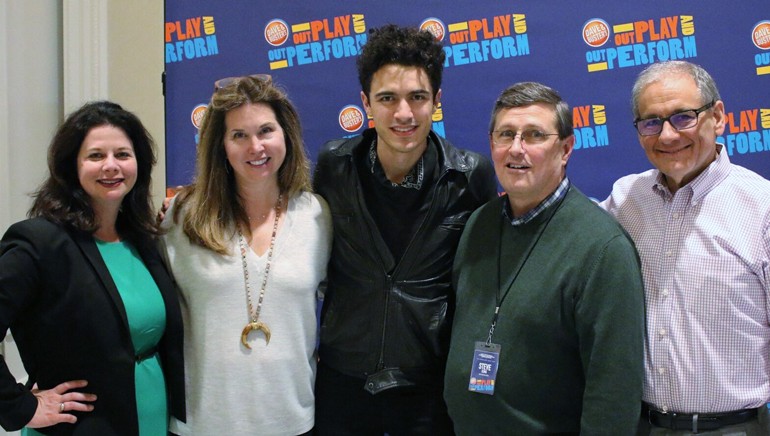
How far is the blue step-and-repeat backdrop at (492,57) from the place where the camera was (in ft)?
8.84

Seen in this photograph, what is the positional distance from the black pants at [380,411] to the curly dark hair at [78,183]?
0.81 meters

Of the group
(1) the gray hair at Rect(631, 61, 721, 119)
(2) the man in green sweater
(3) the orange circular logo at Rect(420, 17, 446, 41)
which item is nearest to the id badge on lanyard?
(2) the man in green sweater

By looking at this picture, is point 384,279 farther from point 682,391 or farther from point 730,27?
point 730,27

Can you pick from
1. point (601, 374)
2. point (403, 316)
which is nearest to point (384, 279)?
point (403, 316)

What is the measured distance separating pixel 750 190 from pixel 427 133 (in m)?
0.96

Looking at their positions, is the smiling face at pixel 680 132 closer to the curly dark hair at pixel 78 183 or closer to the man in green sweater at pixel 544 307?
the man in green sweater at pixel 544 307

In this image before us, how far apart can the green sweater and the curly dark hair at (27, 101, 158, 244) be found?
107 cm

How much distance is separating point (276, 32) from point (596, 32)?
1454 millimetres

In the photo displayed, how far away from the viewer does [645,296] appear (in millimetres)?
1787

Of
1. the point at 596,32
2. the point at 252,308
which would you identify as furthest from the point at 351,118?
the point at 252,308

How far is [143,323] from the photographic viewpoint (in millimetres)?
1830

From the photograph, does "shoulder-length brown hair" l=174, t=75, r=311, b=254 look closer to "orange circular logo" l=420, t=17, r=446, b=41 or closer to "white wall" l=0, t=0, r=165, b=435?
"orange circular logo" l=420, t=17, r=446, b=41

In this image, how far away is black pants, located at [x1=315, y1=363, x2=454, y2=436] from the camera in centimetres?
199

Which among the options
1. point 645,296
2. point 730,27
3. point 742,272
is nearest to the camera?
point 742,272
